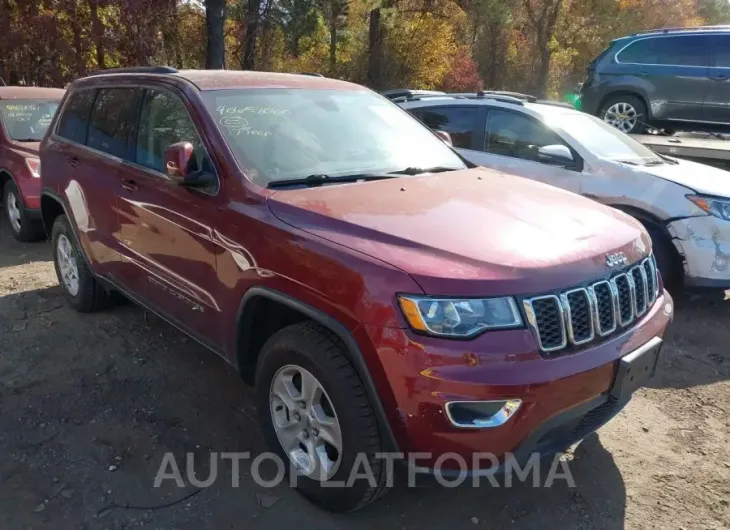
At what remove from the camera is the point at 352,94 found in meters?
3.94

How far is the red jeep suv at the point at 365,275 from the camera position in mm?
2244

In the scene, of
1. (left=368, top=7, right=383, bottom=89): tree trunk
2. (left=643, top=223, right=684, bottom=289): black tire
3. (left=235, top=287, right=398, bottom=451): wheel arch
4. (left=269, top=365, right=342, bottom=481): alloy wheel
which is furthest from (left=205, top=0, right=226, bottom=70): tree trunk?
(left=269, top=365, right=342, bottom=481): alloy wheel

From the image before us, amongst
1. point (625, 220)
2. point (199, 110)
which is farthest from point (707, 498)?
point (199, 110)

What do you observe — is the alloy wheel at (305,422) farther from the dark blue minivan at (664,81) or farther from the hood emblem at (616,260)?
the dark blue minivan at (664,81)

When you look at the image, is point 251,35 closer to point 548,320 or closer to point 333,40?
point 333,40

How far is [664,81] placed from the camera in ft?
30.3

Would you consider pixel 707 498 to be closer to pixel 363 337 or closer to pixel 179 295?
pixel 363 337

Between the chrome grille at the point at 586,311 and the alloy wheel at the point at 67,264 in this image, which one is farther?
the alloy wheel at the point at 67,264

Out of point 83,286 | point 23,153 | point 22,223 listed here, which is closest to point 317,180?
point 83,286

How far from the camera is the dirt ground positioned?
9.00 feet

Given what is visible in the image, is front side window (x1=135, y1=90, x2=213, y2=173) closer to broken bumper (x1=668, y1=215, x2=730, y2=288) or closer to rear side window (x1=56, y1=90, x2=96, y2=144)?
rear side window (x1=56, y1=90, x2=96, y2=144)

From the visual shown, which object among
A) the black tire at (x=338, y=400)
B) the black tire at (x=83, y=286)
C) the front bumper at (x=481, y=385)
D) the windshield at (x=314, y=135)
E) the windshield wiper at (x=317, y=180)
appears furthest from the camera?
the black tire at (x=83, y=286)

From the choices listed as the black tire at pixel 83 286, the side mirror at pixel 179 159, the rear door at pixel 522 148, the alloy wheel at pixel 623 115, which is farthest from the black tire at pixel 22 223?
the alloy wheel at pixel 623 115

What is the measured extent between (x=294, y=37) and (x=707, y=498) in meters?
19.9
